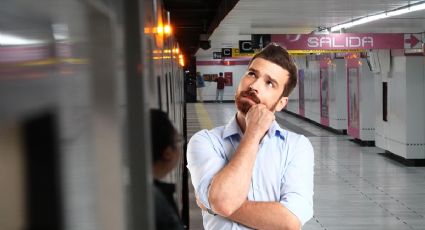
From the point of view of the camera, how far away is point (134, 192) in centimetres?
124

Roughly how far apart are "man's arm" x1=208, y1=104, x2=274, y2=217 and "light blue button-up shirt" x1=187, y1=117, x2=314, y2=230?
0.07 metres

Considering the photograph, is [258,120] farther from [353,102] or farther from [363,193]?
[353,102]

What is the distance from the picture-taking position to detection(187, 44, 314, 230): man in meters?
1.88

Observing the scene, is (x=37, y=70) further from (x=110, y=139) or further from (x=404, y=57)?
(x=404, y=57)

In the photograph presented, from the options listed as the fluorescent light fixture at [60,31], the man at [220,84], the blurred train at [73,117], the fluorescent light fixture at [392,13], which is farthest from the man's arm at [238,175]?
the man at [220,84]

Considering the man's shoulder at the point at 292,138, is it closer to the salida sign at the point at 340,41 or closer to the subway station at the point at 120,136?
the subway station at the point at 120,136

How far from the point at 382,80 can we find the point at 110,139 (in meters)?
15.9

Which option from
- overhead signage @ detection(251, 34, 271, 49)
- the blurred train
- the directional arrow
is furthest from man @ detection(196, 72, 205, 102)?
the blurred train

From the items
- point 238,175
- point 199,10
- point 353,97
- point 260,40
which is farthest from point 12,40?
point 353,97

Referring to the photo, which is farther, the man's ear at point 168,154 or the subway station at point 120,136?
the man's ear at point 168,154

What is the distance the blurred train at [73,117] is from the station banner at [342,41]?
1198 cm

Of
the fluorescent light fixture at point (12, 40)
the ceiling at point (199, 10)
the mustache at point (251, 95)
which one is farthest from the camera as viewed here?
the ceiling at point (199, 10)

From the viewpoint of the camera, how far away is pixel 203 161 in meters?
1.99

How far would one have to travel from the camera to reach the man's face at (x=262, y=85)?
1961 mm
